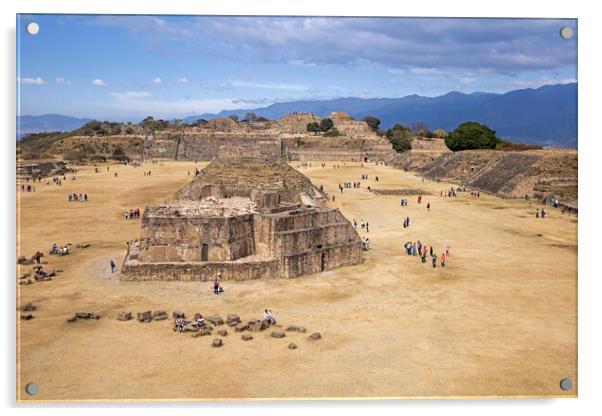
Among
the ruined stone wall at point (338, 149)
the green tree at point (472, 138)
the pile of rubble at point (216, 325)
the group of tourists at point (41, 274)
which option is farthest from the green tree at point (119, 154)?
the pile of rubble at point (216, 325)

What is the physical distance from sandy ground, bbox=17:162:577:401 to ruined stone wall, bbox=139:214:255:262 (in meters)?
1.53

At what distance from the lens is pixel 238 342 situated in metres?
16.3

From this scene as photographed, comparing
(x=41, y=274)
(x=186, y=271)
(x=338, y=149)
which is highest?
(x=338, y=149)

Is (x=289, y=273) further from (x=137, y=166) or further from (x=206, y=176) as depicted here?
(x=137, y=166)

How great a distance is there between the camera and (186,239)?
22.8 metres

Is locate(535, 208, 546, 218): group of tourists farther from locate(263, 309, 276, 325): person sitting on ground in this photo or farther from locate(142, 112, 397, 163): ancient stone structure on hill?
locate(142, 112, 397, 163): ancient stone structure on hill

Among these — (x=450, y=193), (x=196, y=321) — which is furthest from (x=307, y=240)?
→ (x=450, y=193)

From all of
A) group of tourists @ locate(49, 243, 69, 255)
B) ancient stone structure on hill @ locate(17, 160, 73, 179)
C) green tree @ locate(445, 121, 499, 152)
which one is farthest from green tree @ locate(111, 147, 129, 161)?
group of tourists @ locate(49, 243, 69, 255)

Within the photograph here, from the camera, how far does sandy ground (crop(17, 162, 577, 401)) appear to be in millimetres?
13227

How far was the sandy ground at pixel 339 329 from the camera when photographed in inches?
521

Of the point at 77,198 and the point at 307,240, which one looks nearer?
the point at 307,240

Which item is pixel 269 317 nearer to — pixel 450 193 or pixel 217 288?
pixel 217 288

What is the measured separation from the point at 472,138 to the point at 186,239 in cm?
6712

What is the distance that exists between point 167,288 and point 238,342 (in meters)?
6.05
